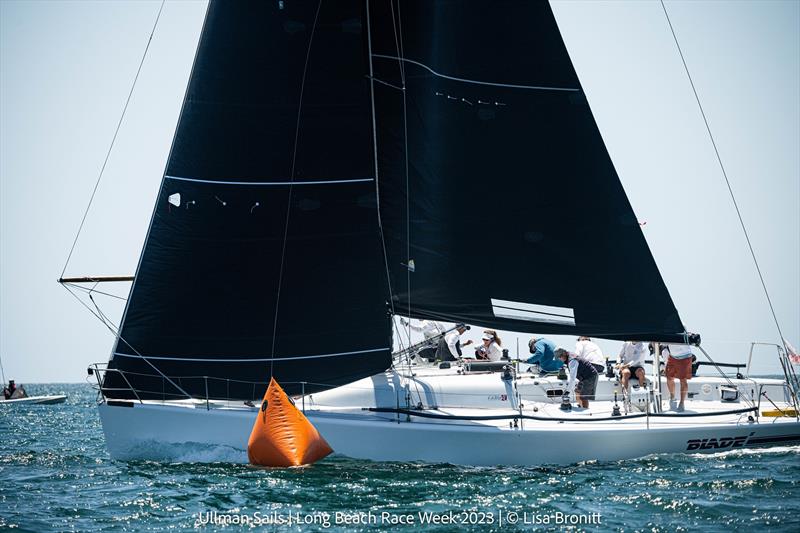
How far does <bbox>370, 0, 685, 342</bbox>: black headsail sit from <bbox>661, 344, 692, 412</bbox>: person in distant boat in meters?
0.37

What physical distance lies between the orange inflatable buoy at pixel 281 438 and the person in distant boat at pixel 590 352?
4.28 meters

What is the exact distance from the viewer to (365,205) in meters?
12.6

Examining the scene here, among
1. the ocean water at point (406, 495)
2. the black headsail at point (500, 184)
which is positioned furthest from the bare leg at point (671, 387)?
the ocean water at point (406, 495)

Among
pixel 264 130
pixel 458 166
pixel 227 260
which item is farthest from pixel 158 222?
pixel 458 166

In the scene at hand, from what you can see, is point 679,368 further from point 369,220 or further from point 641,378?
point 369,220

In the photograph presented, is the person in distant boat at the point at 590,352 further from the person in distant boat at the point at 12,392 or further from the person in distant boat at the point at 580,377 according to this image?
the person in distant boat at the point at 12,392

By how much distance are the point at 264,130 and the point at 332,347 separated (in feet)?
10.8

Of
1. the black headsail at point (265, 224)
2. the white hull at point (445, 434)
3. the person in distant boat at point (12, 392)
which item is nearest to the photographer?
the white hull at point (445, 434)

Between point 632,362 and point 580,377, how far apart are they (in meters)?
1.07

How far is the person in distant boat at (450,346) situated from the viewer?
15375 millimetres

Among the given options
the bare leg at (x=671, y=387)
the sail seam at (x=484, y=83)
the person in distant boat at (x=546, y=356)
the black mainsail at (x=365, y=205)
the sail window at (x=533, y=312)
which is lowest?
the bare leg at (x=671, y=387)

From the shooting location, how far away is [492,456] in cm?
1152

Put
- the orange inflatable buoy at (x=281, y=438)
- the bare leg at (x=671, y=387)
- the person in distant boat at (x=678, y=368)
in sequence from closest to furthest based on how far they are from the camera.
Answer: the orange inflatable buoy at (x=281, y=438)
the person in distant boat at (x=678, y=368)
the bare leg at (x=671, y=387)

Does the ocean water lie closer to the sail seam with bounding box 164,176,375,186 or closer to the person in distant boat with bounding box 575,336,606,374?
the person in distant boat with bounding box 575,336,606,374
